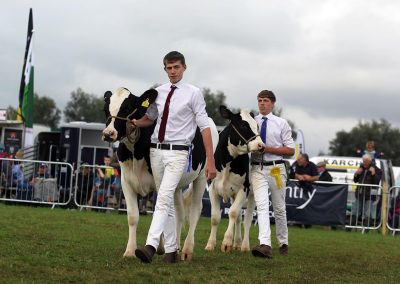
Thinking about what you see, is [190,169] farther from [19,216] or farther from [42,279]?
[19,216]

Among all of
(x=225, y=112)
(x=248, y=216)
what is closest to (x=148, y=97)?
(x=225, y=112)

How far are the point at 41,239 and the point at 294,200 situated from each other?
10750 mm

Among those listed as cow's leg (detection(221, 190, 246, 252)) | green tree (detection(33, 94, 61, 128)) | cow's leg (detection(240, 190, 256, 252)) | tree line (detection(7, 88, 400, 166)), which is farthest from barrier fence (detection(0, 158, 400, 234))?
green tree (detection(33, 94, 61, 128))

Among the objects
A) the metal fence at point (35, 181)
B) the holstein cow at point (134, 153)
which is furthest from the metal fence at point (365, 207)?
the holstein cow at point (134, 153)

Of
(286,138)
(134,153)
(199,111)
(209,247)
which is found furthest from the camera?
(209,247)

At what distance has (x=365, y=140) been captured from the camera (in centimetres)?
10494

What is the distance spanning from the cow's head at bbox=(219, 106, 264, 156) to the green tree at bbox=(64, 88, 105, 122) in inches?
4067

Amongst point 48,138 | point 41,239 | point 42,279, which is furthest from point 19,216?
point 48,138

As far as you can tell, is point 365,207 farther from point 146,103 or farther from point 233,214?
point 146,103

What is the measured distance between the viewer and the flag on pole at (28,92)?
3036 cm

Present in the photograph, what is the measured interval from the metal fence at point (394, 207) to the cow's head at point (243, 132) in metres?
9.97

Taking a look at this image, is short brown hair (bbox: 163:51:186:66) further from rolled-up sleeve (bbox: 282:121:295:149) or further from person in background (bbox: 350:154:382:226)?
person in background (bbox: 350:154:382:226)

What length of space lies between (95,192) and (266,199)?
38.1 ft

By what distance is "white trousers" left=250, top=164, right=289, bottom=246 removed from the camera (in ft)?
31.1
